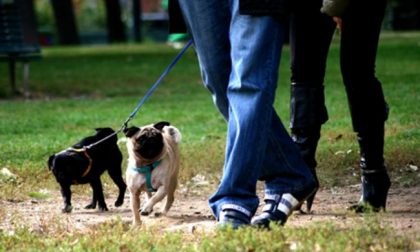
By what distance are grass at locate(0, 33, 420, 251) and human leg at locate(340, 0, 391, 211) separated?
3.19 ft

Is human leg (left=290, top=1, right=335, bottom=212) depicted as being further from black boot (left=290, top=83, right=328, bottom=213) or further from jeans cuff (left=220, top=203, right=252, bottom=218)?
jeans cuff (left=220, top=203, right=252, bottom=218)

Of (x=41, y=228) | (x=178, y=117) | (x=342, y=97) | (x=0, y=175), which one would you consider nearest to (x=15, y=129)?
(x=178, y=117)

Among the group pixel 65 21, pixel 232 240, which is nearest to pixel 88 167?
pixel 232 240

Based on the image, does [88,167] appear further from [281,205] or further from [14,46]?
[14,46]

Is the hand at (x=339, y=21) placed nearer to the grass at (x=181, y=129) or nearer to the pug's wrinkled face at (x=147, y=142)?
the grass at (x=181, y=129)

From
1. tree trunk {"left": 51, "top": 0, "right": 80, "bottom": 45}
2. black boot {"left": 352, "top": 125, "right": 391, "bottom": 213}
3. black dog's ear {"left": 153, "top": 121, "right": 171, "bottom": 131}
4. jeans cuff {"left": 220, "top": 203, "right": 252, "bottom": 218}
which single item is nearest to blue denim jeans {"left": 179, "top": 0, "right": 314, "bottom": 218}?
jeans cuff {"left": 220, "top": 203, "right": 252, "bottom": 218}

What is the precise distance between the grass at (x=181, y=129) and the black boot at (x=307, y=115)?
3.56 feet

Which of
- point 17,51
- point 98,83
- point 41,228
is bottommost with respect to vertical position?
point 98,83

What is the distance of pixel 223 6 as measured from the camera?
5.61 m

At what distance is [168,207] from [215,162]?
170 centimetres

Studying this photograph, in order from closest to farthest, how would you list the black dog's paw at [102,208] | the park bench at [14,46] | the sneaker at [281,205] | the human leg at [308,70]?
the sneaker at [281,205] < the human leg at [308,70] < the black dog's paw at [102,208] < the park bench at [14,46]

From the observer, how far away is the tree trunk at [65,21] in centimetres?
4375

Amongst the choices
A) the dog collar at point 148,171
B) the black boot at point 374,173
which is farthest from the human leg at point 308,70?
the dog collar at point 148,171

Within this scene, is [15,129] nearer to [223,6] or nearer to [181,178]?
[181,178]
